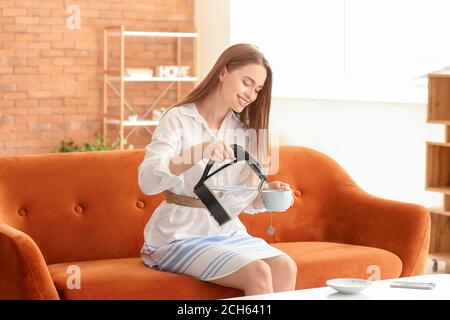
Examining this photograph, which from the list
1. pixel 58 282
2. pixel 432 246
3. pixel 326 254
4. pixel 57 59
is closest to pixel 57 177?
pixel 58 282

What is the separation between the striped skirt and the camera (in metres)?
3.09

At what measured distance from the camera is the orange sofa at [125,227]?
3.31 m

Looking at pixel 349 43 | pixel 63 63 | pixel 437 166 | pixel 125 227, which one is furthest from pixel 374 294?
pixel 63 63

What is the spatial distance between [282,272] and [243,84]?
712 mm

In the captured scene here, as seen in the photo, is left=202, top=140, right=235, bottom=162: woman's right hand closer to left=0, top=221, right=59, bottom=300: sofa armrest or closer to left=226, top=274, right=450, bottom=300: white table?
left=226, top=274, right=450, bottom=300: white table

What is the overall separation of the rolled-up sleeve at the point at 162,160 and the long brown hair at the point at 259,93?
0.10m

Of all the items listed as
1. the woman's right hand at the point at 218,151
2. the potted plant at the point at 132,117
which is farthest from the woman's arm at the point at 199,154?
the potted plant at the point at 132,117

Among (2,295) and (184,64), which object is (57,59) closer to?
(184,64)

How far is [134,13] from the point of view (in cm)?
820

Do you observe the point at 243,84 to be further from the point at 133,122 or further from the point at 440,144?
the point at 133,122

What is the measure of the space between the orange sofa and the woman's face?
69cm

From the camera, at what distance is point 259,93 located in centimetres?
334

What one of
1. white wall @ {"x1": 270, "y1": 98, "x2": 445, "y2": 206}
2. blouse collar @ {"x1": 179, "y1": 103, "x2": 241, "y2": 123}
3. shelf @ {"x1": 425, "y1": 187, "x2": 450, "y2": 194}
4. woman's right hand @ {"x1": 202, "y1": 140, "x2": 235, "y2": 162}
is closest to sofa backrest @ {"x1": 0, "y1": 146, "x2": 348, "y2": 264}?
blouse collar @ {"x1": 179, "y1": 103, "x2": 241, "y2": 123}

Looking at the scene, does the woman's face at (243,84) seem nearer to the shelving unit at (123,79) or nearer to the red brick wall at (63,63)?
the shelving unit at (123,79)
